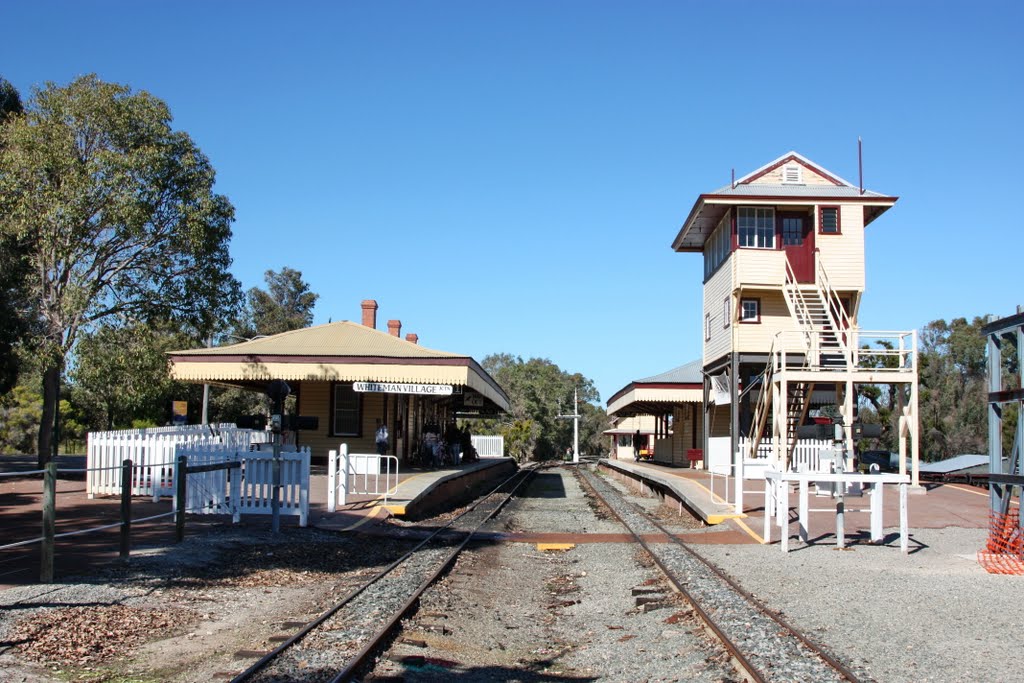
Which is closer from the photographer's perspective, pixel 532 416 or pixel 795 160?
pixel 795 160

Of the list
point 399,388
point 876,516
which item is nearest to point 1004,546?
point 876,516

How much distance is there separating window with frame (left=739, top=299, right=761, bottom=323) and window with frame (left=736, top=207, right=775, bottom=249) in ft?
5.72

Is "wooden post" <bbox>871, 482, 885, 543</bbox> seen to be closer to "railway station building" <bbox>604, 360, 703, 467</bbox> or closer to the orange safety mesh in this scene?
the orange safety mesh

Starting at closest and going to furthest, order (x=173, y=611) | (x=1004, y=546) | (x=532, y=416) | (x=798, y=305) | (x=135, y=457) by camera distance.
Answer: (x=173, y=611)
(x=1004, y=546)
(x=135, y=457)
(x=798, y=305)
(x=532, y=416)

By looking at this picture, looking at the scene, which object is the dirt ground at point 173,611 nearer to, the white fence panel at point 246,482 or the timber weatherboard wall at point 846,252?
the white fence panel at point 246,482

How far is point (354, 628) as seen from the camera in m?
8.34

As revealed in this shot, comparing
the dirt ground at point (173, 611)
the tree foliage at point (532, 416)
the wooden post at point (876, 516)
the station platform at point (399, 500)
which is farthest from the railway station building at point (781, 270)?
the tree foliage at point (532, 416)

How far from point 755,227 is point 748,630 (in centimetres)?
2129

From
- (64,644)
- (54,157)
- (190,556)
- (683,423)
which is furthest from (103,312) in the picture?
(683,423)

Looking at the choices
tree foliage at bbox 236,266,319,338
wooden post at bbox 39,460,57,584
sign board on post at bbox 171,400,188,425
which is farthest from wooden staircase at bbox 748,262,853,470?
tree foliage at bbox 236,266,319,338

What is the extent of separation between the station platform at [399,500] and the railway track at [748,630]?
5.45 m

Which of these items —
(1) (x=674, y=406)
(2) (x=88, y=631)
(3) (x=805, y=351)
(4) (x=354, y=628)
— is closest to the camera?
(2) (x=88, y=631)

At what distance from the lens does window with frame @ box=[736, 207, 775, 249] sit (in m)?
28.1

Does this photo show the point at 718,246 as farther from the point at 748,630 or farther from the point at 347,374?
the point at 748,630
